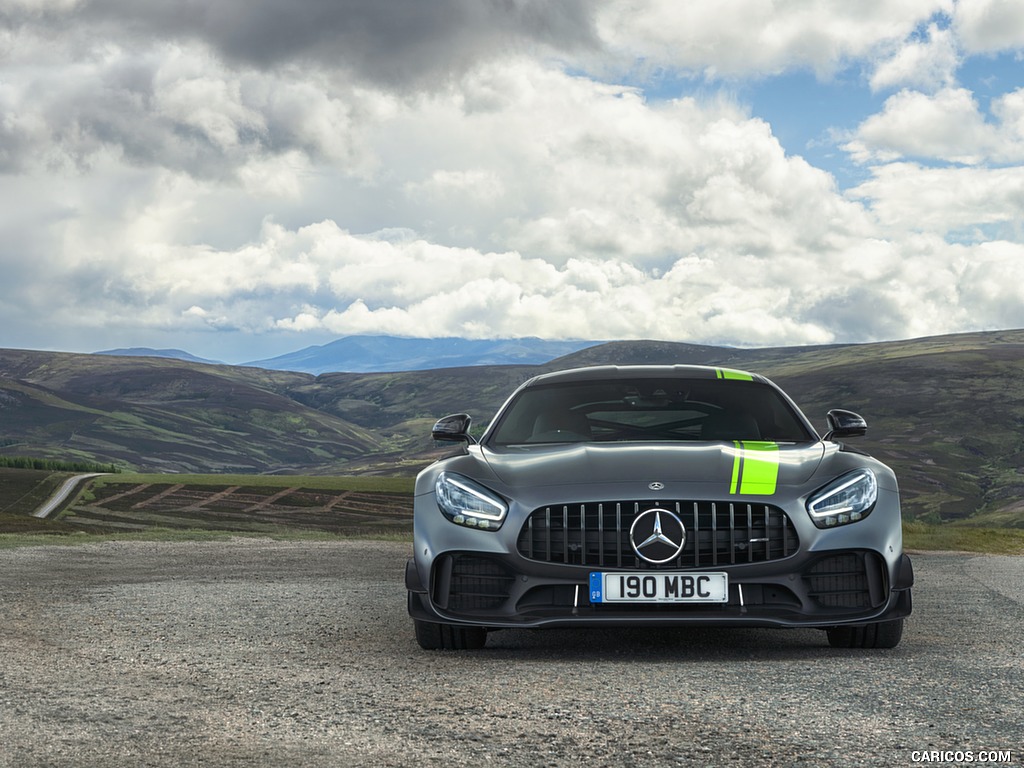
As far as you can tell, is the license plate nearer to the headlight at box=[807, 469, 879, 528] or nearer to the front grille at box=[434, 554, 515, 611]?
the front grille at box=[434, 554, 515, 611]

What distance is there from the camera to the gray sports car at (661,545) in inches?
230

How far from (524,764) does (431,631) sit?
108 inches

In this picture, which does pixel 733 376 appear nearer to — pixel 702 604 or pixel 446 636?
pixel 702 604

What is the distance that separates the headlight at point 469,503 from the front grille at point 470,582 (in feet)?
0.67

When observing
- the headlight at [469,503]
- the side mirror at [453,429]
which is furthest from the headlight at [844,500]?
the side mirror at [453,429]

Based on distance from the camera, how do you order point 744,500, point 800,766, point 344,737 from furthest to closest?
point 744,500
point 344,737
point 800,766

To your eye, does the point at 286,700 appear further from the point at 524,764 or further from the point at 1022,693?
the point at 1022,693

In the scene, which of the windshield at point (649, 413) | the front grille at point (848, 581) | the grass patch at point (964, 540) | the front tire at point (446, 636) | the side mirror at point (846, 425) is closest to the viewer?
the front grille at point (848, 581)

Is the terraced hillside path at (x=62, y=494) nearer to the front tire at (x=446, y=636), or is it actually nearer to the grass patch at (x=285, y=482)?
the grass patch at (x=285, y=482)

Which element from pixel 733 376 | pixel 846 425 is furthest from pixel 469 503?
pixel 733 376

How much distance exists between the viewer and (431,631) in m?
6.37

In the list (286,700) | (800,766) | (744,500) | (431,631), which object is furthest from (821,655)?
(286,700)

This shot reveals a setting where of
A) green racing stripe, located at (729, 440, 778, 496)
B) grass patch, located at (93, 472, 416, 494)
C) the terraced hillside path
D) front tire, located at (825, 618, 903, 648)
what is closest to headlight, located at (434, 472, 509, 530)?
green racing stripe, located at (729, 440, 778, 496)

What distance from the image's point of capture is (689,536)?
19.3 feet
